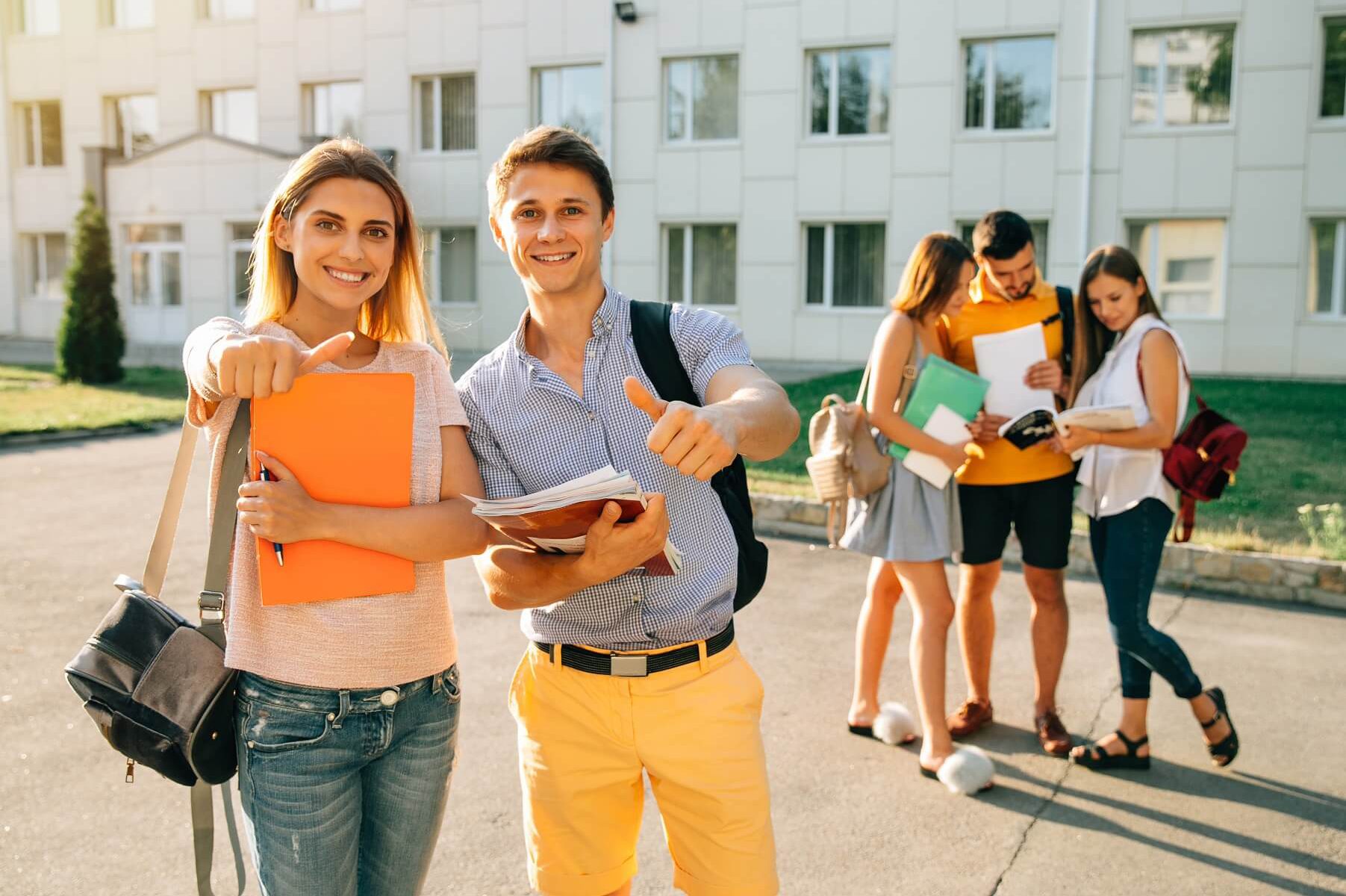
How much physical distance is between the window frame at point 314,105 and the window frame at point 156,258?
4036 mm

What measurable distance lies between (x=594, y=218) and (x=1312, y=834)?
10.7ft

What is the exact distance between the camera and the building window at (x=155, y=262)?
27.0 m

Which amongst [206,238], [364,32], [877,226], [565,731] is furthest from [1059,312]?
[206,238]

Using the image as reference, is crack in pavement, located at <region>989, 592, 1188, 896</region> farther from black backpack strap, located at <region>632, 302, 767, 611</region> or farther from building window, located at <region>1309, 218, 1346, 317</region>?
building window, located at <region>1309, 218, 1346, 317</region>

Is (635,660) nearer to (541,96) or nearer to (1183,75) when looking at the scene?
(1183,75)

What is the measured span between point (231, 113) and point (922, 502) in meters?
26.7

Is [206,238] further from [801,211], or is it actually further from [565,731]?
[565,731]

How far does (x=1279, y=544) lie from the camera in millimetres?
7070

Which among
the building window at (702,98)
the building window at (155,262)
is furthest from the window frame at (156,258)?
the building window at (702,98)

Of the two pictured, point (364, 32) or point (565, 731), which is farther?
point (364, 32)

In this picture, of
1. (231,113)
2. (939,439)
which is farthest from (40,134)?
(939,439)

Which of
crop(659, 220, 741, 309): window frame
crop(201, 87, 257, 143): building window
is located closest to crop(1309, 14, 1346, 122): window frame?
crop(659, 220, 741, 309): window frame

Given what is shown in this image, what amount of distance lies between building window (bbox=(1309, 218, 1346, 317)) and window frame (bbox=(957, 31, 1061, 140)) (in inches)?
188

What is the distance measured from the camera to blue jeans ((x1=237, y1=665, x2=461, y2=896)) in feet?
7.00
